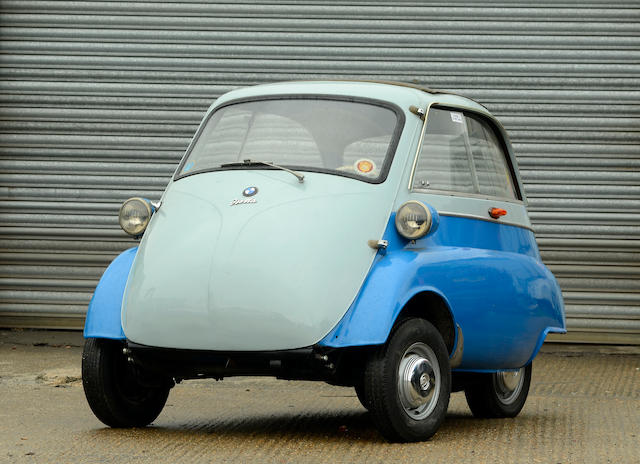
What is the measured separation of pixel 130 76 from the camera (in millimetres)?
11898

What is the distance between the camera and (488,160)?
683 cm

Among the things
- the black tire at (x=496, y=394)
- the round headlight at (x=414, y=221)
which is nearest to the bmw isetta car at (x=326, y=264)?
the round headlight at (x=414, y=221)

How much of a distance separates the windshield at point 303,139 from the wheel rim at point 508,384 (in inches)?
73.2

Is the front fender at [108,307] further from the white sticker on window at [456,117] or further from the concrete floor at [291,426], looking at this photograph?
the white sticker on window at [456,117]

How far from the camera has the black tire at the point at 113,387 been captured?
5.80m

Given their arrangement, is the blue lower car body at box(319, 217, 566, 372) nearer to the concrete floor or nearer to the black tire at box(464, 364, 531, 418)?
the black tire at box(464, 364, 531, 418)

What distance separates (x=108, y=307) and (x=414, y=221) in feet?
5.27

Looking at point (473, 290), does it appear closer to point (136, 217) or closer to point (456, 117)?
point (456, 117)

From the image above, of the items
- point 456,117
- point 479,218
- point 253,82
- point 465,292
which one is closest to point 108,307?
point 465,292

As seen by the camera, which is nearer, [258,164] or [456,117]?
[258,164]

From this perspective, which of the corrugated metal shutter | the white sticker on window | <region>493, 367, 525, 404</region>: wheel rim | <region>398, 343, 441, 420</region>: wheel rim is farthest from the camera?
the corrugated metal shutter

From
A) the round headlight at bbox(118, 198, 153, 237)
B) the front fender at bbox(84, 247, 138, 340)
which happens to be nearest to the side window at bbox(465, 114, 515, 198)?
the round headlight at bbox(118, 198, 153, 237)

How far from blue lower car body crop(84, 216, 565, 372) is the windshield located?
46cm

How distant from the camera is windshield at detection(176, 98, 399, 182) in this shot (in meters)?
5.94
